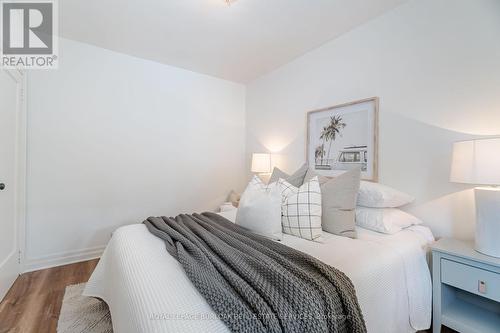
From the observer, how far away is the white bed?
2.54 feet

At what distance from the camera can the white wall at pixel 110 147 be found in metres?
2.32

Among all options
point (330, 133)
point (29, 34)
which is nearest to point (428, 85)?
point (330, 133)

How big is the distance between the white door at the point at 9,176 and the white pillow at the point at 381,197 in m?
2.88

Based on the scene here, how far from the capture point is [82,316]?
1.58 metres

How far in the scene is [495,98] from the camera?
144cm

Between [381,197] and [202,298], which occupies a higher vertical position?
[381,197]

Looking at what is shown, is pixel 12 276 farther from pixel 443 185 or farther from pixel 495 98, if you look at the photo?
pixel 495 98

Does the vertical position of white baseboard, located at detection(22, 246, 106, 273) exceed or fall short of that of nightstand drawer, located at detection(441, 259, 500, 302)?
it falls short

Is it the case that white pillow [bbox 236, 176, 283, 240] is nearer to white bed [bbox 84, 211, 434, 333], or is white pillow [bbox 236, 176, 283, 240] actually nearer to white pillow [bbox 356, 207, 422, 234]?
white bed [bbox 84, 211, 434, 333]

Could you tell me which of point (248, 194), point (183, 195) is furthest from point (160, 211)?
point (248, 194)

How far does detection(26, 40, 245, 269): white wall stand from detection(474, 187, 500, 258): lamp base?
288cm

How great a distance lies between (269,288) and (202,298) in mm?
261

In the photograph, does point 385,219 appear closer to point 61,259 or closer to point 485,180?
point 485,180

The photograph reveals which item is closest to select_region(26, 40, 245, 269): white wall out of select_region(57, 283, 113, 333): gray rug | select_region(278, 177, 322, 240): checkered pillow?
select_region(57, 283, 113, 333): gray rug
